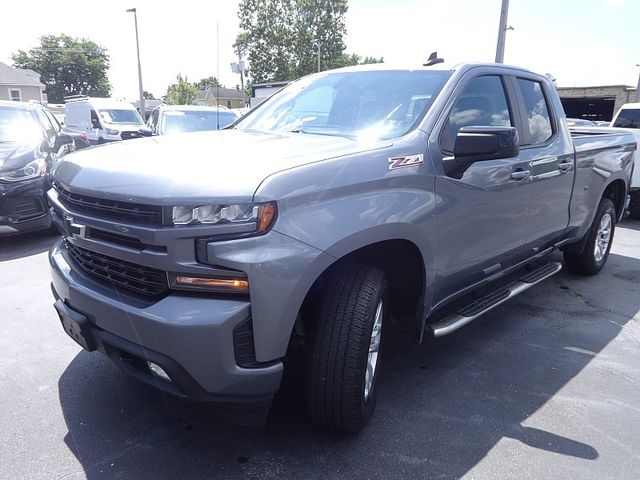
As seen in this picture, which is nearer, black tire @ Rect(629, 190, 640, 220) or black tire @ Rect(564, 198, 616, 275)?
black tire @ Rect(564, 198, 616, 275)

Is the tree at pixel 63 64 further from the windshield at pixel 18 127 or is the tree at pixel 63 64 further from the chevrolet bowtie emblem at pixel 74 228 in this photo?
the chevrolet bowtie emblem at pixel 74 228

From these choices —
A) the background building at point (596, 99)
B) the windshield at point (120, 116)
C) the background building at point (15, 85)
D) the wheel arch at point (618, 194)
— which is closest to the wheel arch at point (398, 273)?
the wheel arch at point (618, 194)

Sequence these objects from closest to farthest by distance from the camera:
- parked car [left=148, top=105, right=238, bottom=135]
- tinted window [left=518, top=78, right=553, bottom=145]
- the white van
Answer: tinted window [left=518, top=78, right=553, bottom=145], parked car [left=148, top=105, right=238, bottom=135], the white van

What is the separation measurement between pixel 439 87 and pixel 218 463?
2365mm

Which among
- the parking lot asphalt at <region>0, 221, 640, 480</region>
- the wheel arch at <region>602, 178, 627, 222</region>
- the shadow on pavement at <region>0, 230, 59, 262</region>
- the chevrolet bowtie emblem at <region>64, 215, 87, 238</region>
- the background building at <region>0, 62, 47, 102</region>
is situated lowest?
the shadow on pavement at <region>0, 230, 59, 262</region>

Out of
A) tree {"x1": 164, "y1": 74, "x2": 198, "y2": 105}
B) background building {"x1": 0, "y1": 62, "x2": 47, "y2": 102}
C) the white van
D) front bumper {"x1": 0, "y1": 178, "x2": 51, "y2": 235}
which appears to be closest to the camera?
front bumper {"x1": 0, "y1": 178, "x2": 51, "y2": 235}

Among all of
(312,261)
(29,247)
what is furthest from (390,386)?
(29,247)

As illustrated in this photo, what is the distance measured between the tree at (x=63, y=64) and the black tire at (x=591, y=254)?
251 ft

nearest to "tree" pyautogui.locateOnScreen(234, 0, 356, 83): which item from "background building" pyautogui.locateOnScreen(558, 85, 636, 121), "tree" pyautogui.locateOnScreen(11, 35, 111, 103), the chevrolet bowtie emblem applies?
"background building" pyautogui.locateOnScreen(558, 85, 636, 121)

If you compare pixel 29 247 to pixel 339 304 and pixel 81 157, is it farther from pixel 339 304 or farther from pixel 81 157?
pixel 339 304

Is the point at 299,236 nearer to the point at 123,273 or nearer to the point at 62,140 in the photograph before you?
the point at 123,273

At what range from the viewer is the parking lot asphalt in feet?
7.59

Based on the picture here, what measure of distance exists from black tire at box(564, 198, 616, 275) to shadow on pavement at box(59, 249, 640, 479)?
173 cm

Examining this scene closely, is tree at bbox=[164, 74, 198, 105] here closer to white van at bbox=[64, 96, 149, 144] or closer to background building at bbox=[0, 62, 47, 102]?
background building at bbox=[0, 62, 47, 102]
